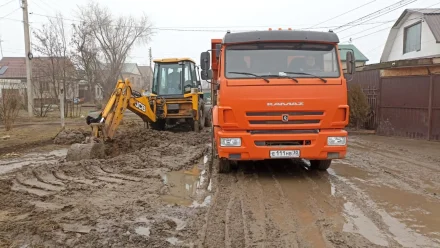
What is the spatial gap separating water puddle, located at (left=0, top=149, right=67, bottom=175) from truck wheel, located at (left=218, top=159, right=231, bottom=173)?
14.1 feet

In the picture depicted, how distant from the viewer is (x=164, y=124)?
50.7 ft

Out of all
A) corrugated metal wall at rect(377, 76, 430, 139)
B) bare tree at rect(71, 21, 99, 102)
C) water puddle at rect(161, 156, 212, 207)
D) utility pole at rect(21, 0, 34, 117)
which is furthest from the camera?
bare tree at rect(71, 21, 99, 102)

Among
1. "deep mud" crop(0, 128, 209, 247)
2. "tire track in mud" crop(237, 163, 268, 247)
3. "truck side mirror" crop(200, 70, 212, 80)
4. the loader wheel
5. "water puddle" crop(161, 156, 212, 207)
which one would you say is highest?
"truck side mirror" crop(200, 70, 212, 80)

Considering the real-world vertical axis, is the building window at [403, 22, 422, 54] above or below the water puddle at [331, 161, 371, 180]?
above

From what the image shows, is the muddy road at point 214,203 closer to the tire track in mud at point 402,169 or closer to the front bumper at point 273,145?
the tire track in mud at point 402,169

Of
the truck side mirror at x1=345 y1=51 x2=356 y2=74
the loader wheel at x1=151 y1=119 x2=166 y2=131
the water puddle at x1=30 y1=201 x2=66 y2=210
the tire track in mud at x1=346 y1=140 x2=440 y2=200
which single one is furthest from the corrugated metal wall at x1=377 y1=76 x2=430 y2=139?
the water puddle at x1=30 y1=201 x2=66 y2=210

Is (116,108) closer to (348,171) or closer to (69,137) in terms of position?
(69,137)

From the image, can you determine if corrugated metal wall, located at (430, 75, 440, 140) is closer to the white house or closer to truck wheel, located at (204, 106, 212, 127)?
truck wheel, located at (204, 106, 212, 127)

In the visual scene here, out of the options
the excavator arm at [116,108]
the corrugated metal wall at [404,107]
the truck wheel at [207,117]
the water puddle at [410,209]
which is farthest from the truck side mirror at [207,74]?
the truck wheel at [207,117]

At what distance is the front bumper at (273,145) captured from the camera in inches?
264

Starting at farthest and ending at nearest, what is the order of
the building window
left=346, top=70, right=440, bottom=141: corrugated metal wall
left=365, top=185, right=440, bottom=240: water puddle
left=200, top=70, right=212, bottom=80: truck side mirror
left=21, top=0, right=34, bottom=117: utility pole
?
1. the building window
2. left=21, top=0, right=34, bottom=117: utility pole
3. left=346, top=70, right=440, bottom=141: corrugated metal wall
4. left=200, top=70, right=212, bottom=80: truck side mirror
5. left=365, top=185, right=440, bottom=240: water puddle

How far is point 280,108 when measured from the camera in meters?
6.63

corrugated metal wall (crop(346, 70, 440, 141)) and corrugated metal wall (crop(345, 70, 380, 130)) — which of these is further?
corrugated metal wall (crop(345, 70, 380, 130))

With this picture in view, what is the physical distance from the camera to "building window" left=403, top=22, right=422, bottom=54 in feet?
89.3
